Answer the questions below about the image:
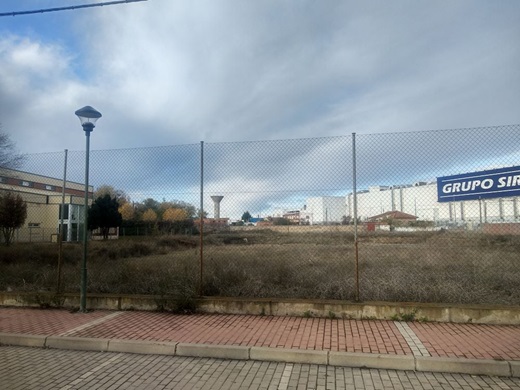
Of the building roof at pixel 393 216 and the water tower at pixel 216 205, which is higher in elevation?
the water tower at pixel 216 205

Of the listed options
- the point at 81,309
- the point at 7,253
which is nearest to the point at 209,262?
the point at 81,309

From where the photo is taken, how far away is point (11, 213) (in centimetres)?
2433

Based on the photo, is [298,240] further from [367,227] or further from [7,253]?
[7,253]

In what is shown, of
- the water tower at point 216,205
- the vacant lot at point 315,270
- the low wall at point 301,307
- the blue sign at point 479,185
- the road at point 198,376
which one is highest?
the blue sign at point 479,185

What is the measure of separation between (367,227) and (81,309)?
20.9ft

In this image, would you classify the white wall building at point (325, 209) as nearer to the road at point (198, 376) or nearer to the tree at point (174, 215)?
the tree at point (174, 215)

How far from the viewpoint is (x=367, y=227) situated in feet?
25.7

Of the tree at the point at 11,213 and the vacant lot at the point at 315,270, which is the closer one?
the vacant lot at the point at 315,270

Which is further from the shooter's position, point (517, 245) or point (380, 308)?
point (517, 245)

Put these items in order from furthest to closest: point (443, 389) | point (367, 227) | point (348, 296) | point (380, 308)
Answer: point (367, 227)
point (348, 296)
point (380, 308)
point (443, 389)

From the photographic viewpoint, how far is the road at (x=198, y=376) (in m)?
4.20

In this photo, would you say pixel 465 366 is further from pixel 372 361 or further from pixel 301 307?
pixel 301 307

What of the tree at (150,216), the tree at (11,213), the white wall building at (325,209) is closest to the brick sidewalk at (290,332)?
the white wall building at (325,209)

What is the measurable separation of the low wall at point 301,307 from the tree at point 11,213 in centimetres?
1816
